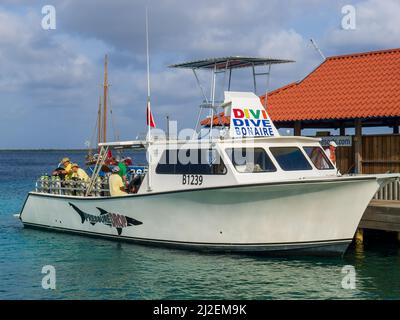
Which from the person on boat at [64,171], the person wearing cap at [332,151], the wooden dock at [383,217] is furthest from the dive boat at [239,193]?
the person on boat at [64,171]

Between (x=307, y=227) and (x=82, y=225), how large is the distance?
23.4 ft

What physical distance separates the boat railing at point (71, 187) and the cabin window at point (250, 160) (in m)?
4.15

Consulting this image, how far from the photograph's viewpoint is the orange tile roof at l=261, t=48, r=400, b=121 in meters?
17.8

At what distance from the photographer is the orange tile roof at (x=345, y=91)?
58.2ft

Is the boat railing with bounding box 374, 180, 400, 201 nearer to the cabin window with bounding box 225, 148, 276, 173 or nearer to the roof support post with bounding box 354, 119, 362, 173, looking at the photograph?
the roof support post with bounding box 354, 119, 362, 173

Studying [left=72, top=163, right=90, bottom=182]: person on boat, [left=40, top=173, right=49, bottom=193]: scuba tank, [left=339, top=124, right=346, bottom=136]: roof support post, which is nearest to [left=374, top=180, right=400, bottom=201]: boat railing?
[left=339, top=124, right=346, bottom=136]: roof support post

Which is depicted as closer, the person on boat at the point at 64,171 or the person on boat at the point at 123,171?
the person on boat at the point at 123,171

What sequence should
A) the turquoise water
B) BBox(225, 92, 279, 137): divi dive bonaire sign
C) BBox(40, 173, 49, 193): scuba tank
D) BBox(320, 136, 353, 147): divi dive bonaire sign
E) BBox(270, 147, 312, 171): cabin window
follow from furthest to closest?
BBox(40, 173, 49, 193): scuba tank
BBox(320, 136, 353, 147): divi dive bonaire sign
BBox(225, 92, 279, 137): divi dive bonaire sign
BBox(270, 147, 312, 171): cabin window
the turquoise water

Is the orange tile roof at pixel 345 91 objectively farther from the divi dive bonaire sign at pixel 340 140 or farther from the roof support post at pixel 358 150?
the divi dive bonaire sign at pixel 340 140

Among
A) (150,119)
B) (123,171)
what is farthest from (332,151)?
(123,171)

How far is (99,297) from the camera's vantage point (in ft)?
37.6

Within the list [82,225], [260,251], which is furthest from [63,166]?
[260,251]

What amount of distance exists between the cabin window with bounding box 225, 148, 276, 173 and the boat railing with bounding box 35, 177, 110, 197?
13.6ft

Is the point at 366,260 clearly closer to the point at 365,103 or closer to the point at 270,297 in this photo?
the point at 270,297
